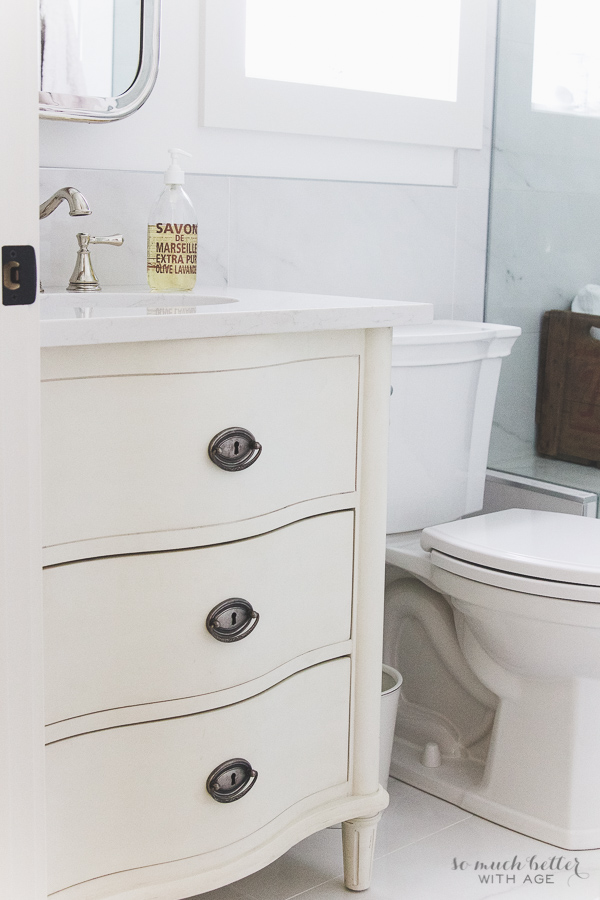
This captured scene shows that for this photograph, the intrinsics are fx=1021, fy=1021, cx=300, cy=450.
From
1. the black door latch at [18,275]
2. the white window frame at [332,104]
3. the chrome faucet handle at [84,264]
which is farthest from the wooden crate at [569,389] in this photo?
the black door latch at [18,275]

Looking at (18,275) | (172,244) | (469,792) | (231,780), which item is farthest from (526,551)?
(18,275)

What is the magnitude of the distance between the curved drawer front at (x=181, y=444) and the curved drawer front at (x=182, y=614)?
4 centimetres

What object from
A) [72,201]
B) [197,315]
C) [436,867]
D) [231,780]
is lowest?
[436,867]

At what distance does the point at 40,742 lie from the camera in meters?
0.92

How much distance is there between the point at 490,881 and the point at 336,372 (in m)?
0.78

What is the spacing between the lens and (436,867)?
1.49 metres

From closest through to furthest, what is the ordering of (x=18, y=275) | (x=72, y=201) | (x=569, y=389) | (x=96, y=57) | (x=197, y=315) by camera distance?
(x=18, y=275)
(x=197, y=315)
(x=72, y=201)
(x=96, y=57)
(x=569, y=389)

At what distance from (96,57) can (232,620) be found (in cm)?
83

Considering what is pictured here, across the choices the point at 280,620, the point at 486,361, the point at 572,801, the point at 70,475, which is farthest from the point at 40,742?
the point at 486,361

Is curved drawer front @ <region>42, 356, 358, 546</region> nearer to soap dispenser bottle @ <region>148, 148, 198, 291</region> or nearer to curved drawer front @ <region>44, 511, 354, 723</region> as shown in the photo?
curved drawer front @ <region>44, 511, 354, 723</region>

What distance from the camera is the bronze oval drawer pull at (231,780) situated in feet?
3.80

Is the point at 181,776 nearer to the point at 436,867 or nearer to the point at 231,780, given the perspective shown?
the point at 231,780

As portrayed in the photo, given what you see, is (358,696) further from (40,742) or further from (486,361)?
(486,361)

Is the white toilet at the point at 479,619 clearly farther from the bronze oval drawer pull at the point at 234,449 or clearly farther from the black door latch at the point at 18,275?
the black door latch at the point at 18,275
